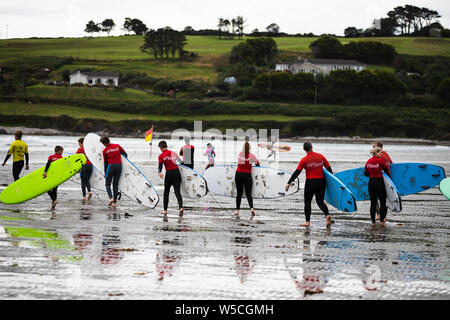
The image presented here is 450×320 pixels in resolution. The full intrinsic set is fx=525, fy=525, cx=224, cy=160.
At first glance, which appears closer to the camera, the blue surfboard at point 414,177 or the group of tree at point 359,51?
the blue surfboard at point 414,177

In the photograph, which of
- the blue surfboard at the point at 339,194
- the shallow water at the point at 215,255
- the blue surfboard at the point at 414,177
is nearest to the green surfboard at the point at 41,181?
the shallow water at the point at 215,255

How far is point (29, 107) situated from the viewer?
84188mm

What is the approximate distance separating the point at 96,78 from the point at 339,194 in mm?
98718

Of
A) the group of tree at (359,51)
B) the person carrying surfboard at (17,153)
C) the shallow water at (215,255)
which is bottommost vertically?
the shallow water at (215,255)

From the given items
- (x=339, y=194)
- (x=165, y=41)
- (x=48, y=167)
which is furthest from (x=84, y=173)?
(x=165, y=41)

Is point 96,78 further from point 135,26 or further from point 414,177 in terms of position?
point 414,177

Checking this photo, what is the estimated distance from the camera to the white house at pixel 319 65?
113 metres

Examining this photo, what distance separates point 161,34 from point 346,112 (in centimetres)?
5662

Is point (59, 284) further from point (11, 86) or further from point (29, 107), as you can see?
point (11, 86)

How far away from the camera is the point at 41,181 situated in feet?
41.9

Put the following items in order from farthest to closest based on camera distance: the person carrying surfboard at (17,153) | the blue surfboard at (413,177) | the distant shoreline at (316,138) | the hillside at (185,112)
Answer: the hillside at (185,112)
the distant shoreline at (316,138)
the person carrying surfboard at (17,153)
the blue surfboard at (413,177)

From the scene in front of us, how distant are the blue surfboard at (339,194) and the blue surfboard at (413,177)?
1.88 m

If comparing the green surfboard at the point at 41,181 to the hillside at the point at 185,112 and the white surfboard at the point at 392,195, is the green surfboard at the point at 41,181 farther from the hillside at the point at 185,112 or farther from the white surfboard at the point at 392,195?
the hillside at the point at 185,112
